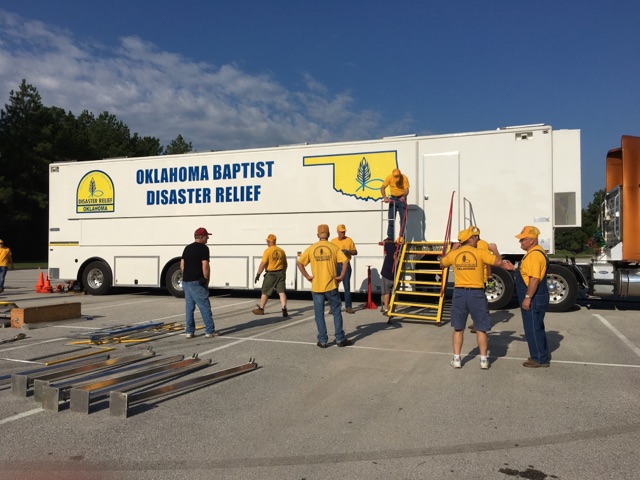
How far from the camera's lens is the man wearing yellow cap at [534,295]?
20.5 feet

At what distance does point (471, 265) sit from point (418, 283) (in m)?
3.49

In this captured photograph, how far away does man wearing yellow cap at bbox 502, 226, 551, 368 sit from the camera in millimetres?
6234

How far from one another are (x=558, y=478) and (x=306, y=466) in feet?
5.58

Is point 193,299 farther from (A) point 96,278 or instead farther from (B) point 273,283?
(A) point 96,278

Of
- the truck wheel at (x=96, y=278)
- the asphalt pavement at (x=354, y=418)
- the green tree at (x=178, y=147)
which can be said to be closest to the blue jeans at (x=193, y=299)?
the asphalt pavement at (x=354, y=418)

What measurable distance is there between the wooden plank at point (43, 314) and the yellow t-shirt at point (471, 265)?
7.56 metres

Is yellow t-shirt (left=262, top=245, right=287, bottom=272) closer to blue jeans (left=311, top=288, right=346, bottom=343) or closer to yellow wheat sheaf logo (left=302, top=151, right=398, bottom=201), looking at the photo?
yellow wheat sheaf logo (left=302, top=151, right=398, bottom=201)

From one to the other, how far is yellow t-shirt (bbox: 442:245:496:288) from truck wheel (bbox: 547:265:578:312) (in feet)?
18.5

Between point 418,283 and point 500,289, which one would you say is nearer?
point 418,283

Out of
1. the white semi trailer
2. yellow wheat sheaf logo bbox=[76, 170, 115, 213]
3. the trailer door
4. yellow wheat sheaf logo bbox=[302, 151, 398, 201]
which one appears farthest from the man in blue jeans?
yellow wheat sheaf logo bbox=[76, 170, 115, 213]

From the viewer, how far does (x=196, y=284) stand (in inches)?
328

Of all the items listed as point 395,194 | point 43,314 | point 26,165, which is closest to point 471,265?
point 395,194

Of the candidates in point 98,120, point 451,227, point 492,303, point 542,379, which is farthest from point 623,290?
point 98,120

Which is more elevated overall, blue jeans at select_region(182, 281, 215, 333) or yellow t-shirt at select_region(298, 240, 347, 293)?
yellow t-shirt at select_region(298, 240, 347, 293)
